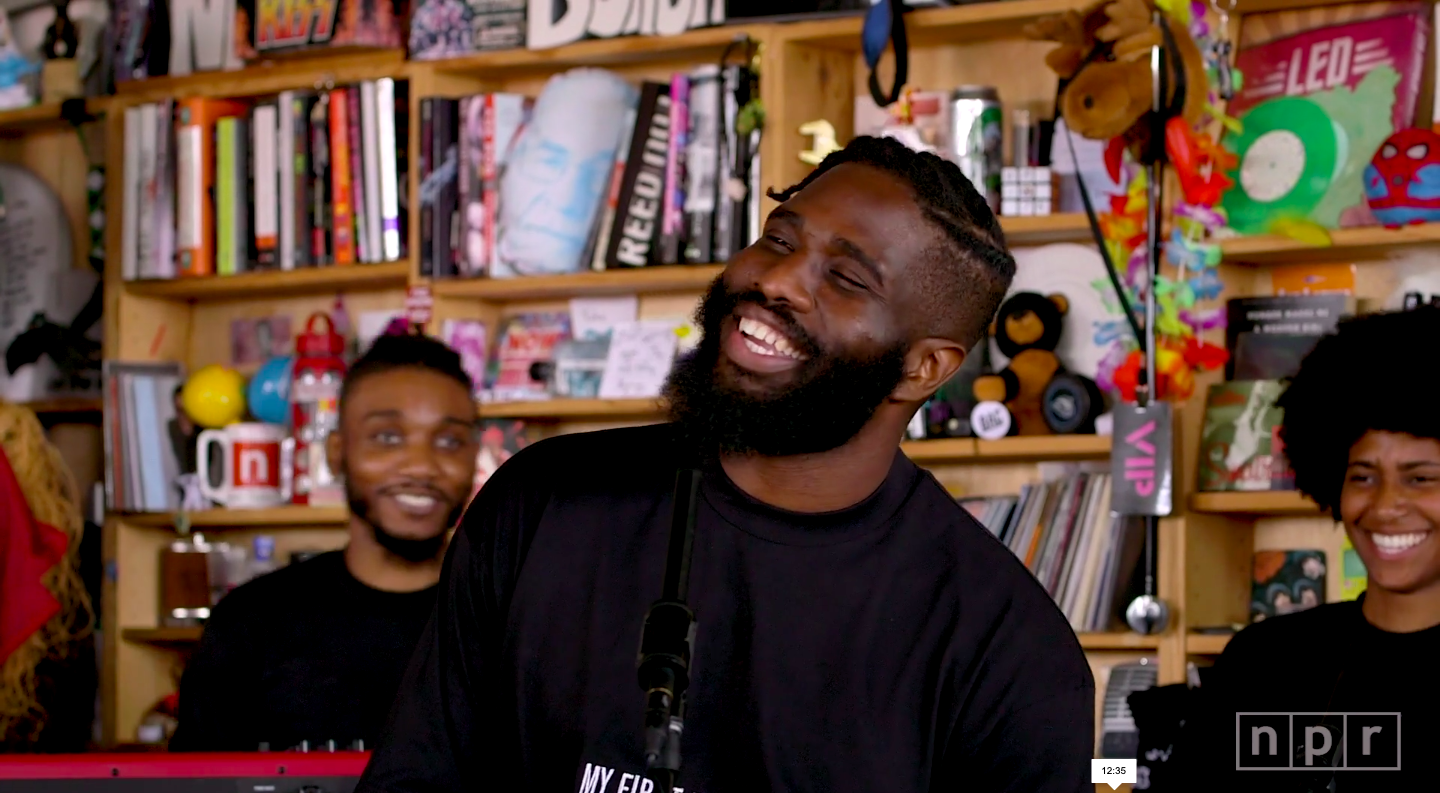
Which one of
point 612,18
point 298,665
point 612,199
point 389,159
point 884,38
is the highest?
point 612,18

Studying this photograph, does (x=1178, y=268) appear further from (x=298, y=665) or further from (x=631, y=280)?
(x=298, y=665)

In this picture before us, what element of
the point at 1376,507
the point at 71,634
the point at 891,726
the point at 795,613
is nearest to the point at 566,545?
the point at 795,613

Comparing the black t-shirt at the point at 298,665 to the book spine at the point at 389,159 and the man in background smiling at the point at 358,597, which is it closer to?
the man in background smiling at the point at 358,597

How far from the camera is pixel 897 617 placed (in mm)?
1582

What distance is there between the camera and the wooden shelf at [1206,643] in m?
3.18

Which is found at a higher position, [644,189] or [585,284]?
[644,189]

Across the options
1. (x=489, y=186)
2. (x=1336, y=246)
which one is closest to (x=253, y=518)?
(x=489, y=186)

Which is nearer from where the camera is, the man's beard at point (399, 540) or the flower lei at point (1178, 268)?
the man's beard at point (399, 540)

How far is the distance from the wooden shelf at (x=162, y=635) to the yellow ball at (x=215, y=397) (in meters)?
0.43

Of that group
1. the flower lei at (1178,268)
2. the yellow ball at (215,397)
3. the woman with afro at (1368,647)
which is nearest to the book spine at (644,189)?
the flower lei at (1178,268)

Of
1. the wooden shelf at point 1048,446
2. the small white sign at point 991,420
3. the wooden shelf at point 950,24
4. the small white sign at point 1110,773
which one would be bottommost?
the small white sign at point 1110,773

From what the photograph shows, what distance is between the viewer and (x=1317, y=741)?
245 centimetres

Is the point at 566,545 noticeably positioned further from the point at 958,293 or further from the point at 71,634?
the point at 71,634

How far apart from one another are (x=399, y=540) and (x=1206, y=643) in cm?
130
